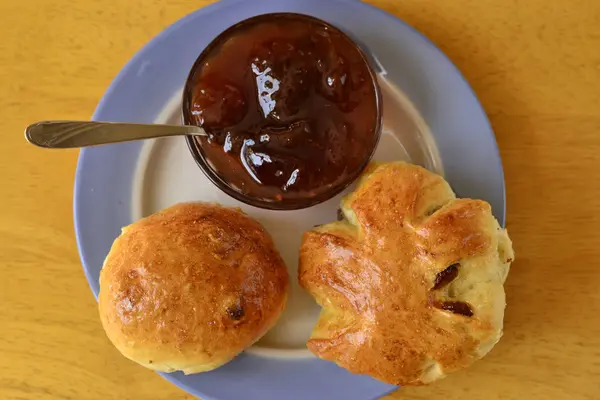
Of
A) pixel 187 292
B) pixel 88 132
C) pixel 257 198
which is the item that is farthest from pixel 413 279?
pixel 88 132

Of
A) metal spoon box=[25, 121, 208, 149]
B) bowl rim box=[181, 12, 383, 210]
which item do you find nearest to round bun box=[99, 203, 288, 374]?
bowl rim box=[181, 12, 383, 210]

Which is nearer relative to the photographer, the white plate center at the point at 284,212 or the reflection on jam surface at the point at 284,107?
the reflection on jam surface at the point at 284,107

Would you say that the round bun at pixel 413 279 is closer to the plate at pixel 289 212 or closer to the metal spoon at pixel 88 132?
the plate at pixel 289 212

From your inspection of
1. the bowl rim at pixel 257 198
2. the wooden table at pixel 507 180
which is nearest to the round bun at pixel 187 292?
the bowl rim at pixel 257 198

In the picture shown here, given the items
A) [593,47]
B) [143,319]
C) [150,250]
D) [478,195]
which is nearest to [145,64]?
[150,250]

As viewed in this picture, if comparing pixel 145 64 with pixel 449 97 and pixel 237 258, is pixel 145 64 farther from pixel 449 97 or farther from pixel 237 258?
pixel 449 97
